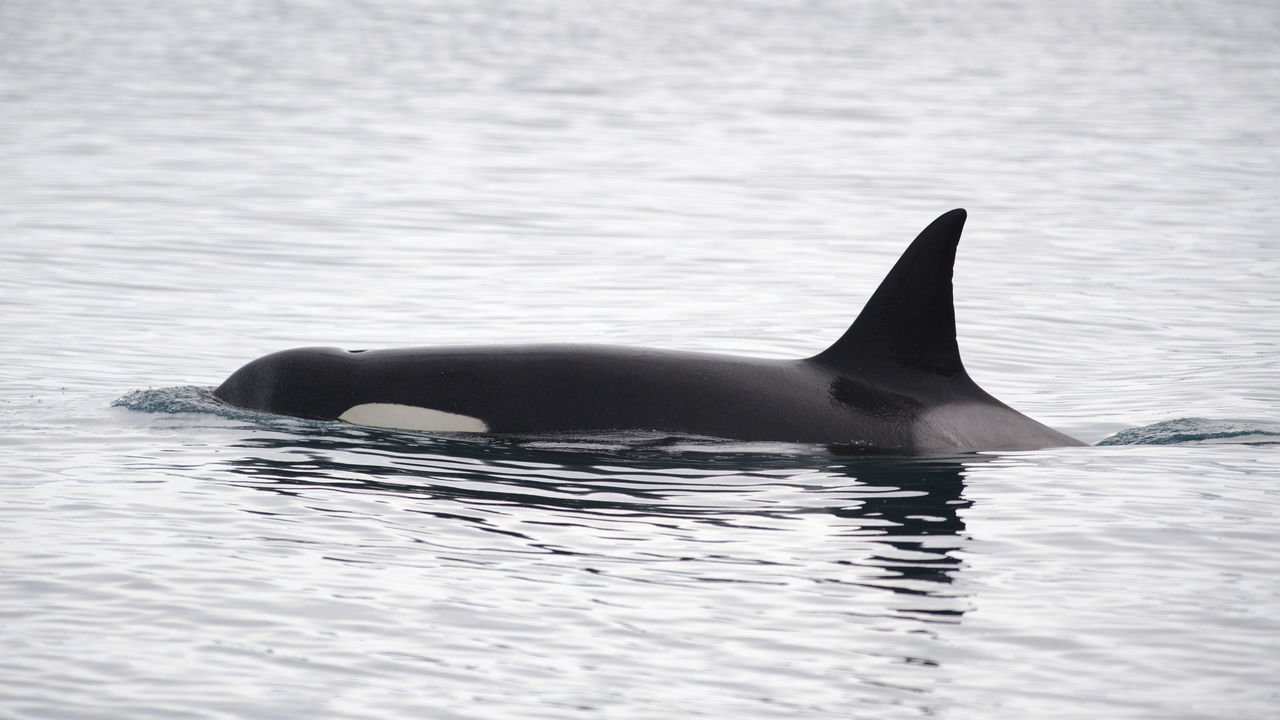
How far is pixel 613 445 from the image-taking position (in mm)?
11703

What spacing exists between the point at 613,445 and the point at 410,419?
1368 mm

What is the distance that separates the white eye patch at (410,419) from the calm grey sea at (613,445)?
1.07ft

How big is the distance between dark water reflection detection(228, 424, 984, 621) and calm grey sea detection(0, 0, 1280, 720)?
36 millimetres

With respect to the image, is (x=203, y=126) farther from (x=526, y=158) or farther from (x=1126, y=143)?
(x=1126, y=143)

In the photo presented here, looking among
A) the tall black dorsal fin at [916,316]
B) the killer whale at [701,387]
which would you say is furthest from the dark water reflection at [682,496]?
the tall black dorsal fin at [916,316]

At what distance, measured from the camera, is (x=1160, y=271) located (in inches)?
931

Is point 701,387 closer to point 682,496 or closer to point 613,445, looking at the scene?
point 613,445

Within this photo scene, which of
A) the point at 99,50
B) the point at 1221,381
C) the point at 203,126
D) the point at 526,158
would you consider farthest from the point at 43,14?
the point at 1221,381

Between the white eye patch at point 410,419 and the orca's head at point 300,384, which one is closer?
the white eye patch at point 410,419

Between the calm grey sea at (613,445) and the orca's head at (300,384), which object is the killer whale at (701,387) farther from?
the calm grey sea at (613,445)

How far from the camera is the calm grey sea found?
7.91 metres

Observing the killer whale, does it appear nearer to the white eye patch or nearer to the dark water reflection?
the white eye patch

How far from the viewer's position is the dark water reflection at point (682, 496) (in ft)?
31.0

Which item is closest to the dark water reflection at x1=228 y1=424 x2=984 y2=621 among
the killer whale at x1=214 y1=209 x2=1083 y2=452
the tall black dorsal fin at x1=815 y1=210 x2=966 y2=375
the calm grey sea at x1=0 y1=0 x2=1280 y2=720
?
the calm grey sea at x1=0 y1=0 x2=1280 y2=720
